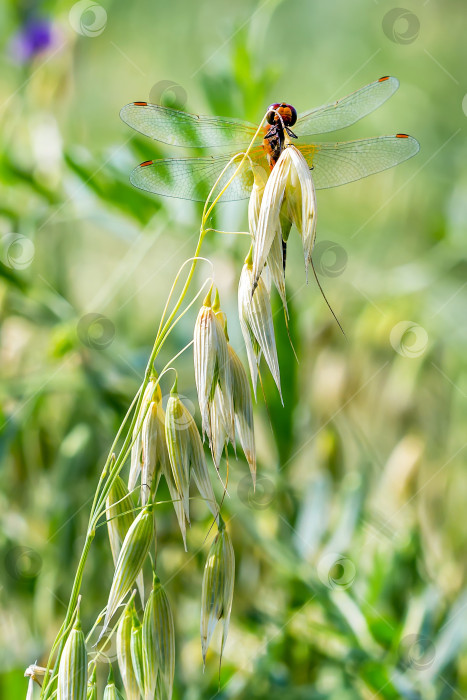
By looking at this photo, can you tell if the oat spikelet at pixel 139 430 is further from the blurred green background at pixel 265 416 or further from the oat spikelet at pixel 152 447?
the blurred green background at pixel 265 416

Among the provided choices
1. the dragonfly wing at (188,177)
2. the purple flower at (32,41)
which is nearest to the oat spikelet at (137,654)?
the dragonfly wing at (188,177)

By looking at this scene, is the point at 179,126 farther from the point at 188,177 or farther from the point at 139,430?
the point at 139,430

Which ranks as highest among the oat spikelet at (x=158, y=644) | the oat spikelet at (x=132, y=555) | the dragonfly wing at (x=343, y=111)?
the dragonfly wing at (x=343, y=111)

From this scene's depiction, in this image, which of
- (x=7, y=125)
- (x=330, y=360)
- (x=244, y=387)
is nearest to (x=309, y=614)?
(x=330, y=360)

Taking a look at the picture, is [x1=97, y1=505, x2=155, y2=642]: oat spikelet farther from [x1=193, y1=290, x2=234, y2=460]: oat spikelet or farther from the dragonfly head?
the dragonfly head

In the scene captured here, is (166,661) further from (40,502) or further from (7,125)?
(7,125)

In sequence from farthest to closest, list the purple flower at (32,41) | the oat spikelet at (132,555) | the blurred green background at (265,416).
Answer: the purple flower at (32,41) < the blurred green background at (265,416) < the oat spikelet at (132,555)

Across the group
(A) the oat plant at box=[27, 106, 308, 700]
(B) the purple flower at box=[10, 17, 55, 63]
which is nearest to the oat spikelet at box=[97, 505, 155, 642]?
(A) the oat plant at box=[27, 106, 308, 700]
